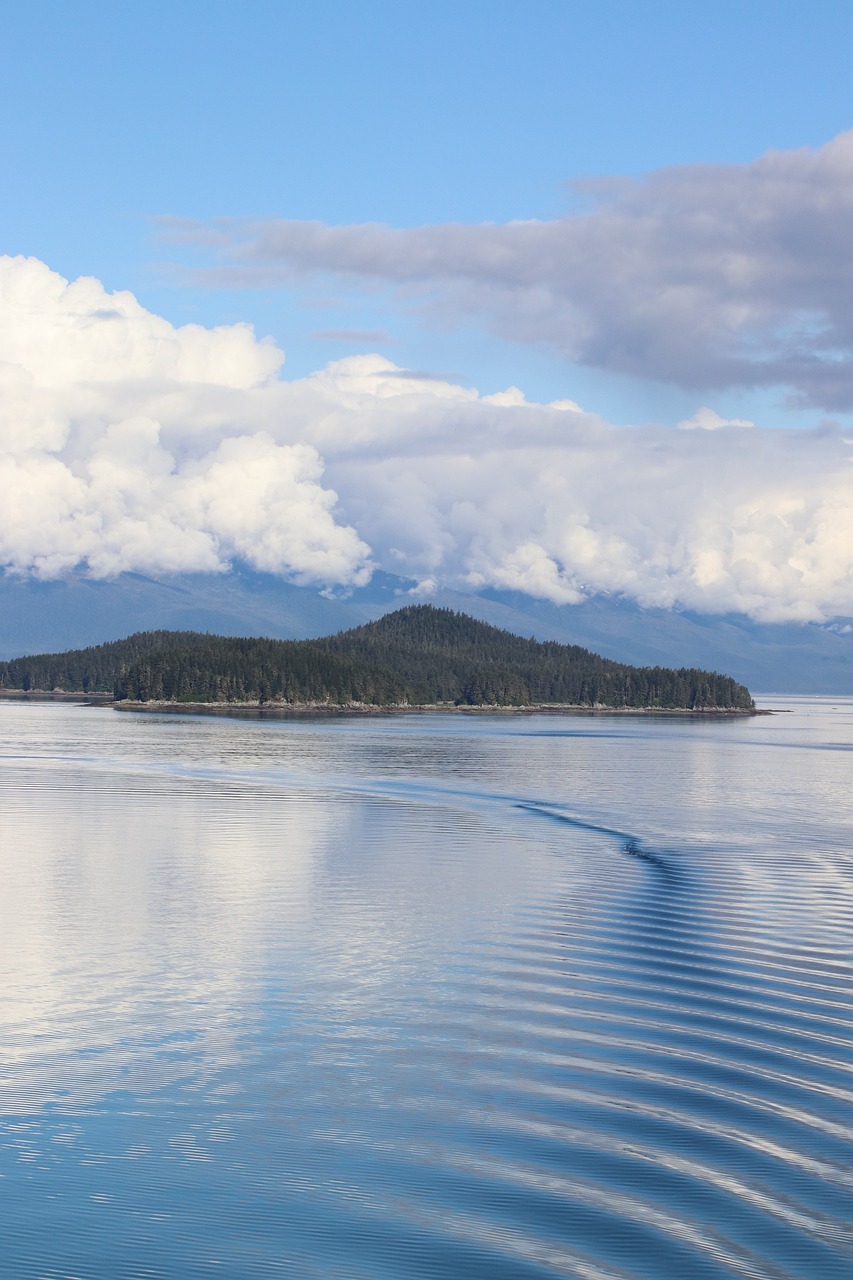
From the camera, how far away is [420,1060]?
18938 millimetres

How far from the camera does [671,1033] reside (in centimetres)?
2009

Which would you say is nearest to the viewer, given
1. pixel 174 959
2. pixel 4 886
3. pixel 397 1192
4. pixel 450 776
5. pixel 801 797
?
pixel 397 1192

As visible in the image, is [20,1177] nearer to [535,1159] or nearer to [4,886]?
[535,1159]

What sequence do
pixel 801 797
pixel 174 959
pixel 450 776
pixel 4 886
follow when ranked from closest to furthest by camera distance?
pixel 174 959 < pixel 4 886 < pixel 801 797 < pixel 450 776

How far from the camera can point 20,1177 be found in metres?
14.3

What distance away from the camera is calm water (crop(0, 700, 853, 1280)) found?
13016 mm

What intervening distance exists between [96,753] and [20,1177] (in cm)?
9115

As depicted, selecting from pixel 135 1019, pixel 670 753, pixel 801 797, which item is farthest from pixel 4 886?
pixel 670 753

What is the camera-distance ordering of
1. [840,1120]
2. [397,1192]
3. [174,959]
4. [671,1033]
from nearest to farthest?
[397,1192] → [840,1120] → [671,1033] → [174,959]

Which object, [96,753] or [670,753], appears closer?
[96,753]

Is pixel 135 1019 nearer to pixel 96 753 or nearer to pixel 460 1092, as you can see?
pixel 460 1092

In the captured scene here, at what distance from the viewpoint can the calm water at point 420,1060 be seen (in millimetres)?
13016

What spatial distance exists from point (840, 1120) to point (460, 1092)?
504 cm

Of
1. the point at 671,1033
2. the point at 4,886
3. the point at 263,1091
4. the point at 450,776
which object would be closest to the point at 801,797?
the point at 450,776
